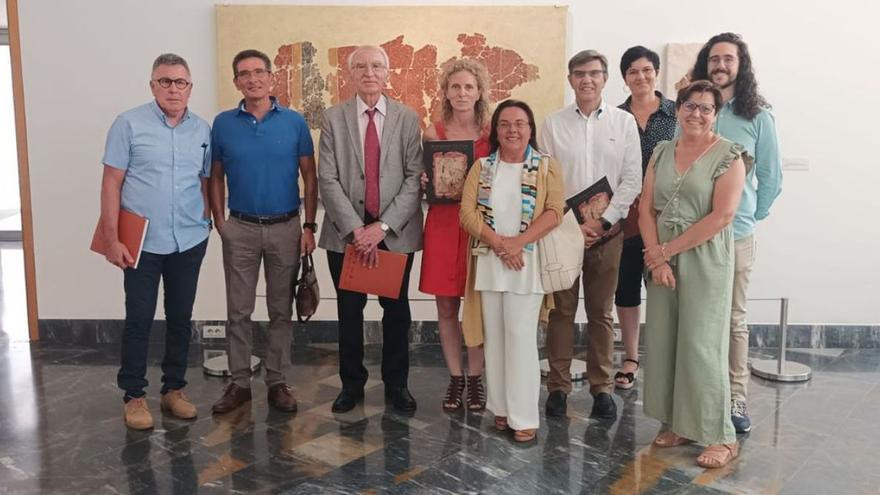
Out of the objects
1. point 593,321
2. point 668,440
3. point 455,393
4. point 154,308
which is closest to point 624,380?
point 593,321

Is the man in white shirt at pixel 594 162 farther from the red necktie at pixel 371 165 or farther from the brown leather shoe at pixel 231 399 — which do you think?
the brown leather shoe at pixel 231 399

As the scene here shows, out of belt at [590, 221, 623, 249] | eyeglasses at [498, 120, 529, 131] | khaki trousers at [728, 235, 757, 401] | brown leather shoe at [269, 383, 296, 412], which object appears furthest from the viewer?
brown leather shoe at [269, 383, 296, 412]

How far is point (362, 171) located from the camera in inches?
145

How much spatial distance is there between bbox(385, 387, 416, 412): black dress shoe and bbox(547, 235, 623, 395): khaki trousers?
70cm

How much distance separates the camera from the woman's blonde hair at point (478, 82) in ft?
11.7

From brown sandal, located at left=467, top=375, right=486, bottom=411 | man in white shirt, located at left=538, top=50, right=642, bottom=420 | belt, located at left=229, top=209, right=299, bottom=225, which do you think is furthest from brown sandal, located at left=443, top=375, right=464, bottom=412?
belt, located at left=229, top=209, right=299, bottom=225

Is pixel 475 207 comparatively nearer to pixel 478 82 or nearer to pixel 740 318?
pixel 478 82

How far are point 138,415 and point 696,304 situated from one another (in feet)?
8.49

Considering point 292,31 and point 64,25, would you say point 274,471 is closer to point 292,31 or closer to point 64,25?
point 292,31

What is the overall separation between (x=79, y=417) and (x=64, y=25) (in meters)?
2.63

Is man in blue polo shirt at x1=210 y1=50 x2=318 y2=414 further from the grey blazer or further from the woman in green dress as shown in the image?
the woman in green dress

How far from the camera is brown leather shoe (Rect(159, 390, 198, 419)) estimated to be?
3.82 m

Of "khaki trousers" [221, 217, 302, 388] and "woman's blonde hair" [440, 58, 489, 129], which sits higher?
"woman's blonde hair" [440, 58, 489, 129]

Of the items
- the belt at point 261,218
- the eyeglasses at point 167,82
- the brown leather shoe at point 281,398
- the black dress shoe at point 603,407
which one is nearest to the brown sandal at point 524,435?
the black dress shoe at point 603,407
